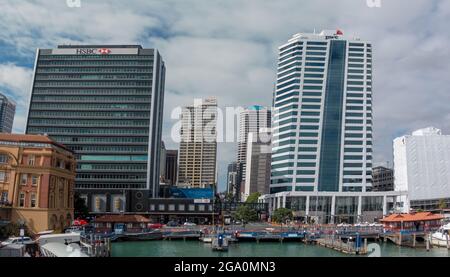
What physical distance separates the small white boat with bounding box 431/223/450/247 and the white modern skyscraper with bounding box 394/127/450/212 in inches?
824

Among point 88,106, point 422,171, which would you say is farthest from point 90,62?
point 422,171

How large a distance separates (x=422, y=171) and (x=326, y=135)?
14780 millimetres

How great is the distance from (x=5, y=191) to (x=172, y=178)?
84013 mm

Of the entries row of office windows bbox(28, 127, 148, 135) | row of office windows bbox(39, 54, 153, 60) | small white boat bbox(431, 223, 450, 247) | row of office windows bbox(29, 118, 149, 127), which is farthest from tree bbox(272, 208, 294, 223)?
row of office windows bbox(39, 54, 153, 60)

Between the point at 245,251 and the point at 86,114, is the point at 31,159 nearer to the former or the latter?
the point at 245,251

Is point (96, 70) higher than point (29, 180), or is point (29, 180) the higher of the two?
point (96, 70)

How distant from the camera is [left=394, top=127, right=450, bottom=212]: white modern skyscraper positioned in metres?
49.9

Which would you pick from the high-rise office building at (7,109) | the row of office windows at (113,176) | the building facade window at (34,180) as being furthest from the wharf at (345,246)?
the row of office windows at (113,176)

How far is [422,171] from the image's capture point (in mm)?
55344

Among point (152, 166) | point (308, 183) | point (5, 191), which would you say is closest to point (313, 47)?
point (308, 183)

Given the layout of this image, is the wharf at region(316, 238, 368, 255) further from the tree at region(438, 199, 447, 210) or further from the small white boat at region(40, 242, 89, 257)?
the tree at region(438, 199, 447, 210)

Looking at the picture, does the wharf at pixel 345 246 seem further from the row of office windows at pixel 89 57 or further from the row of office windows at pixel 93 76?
the row of office windows at pixel 89 57
